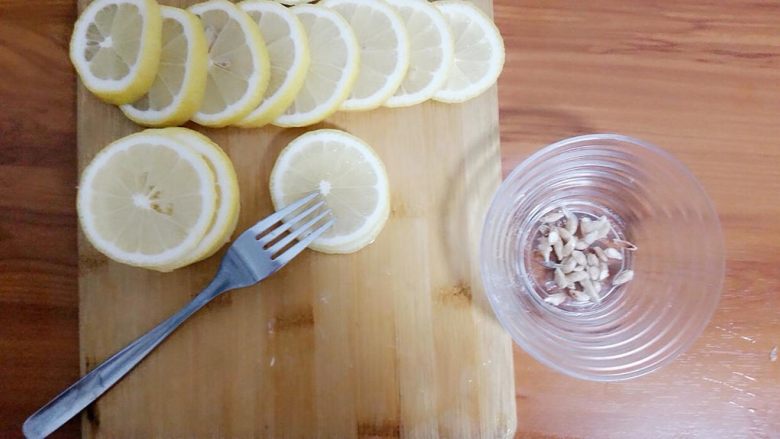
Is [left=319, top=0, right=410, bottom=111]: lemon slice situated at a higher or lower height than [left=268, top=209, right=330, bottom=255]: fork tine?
higher

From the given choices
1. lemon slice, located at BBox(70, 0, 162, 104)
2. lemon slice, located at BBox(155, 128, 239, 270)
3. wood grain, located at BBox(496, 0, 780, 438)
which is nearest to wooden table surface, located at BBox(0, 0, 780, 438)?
wood grain, located at BBox(496, 0, 780, 438)

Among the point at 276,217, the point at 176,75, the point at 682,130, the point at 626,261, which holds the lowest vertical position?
the point at 626,261

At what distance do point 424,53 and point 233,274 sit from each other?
559mm

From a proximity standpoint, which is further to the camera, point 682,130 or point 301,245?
point 682,130

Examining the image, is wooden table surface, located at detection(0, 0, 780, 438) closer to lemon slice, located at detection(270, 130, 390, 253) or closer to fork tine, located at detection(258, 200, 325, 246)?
lemon slice, located at detection(270, 130, 390, 253)

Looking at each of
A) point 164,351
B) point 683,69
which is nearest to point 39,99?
point 164,351

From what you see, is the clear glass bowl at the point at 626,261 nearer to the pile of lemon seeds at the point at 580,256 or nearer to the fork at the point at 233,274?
the pile of lemon seeds at the point at 580,256

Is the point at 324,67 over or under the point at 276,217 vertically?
over

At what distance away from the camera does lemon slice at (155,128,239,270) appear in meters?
1.15

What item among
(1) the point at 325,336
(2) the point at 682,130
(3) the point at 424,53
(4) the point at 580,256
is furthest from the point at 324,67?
(2) the point at 682,130

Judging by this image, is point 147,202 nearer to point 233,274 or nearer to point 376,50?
point 233,274

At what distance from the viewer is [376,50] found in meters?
1.24

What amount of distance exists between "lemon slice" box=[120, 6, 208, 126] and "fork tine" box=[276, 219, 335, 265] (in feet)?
1.05

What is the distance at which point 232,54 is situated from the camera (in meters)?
1.20
